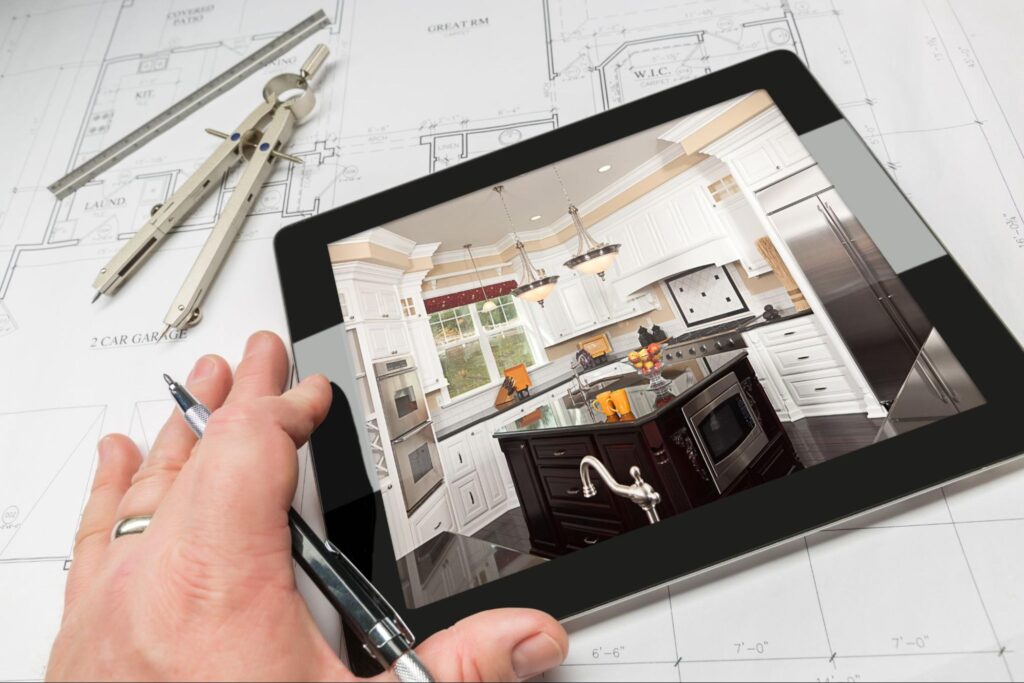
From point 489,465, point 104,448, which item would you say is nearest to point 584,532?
point 489,465

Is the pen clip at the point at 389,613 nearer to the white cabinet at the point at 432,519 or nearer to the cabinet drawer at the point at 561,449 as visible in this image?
the white cabinet at the point at 432,519

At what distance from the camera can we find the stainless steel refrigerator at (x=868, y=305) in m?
0.52

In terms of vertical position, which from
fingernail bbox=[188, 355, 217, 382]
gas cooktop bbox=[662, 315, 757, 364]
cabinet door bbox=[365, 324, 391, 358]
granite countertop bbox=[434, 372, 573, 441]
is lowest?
gas cooktop bbox=[662, 315, 757, 364]

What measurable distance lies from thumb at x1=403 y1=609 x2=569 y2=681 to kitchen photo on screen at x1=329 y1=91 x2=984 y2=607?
0.10 m

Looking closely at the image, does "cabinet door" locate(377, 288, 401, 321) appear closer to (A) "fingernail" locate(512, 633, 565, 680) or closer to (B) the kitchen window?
(B) the kitchen window

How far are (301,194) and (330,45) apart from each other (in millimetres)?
537

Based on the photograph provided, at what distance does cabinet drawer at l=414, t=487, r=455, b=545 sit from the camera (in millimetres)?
558

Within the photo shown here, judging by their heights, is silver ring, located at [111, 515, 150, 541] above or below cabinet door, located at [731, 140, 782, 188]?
below

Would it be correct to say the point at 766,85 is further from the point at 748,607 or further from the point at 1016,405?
the point at 748,607

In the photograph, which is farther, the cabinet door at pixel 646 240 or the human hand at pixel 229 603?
the cabinet door at pixel 646 240

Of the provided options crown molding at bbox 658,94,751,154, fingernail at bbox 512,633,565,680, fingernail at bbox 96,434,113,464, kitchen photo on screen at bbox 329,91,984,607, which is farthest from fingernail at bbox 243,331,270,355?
crown molding at bbox 658,94,751,154

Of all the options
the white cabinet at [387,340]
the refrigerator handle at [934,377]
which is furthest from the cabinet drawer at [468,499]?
the refrigerator handle at [934,377]

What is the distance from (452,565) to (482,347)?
0.95 feet

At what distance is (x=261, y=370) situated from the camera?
68 cm
